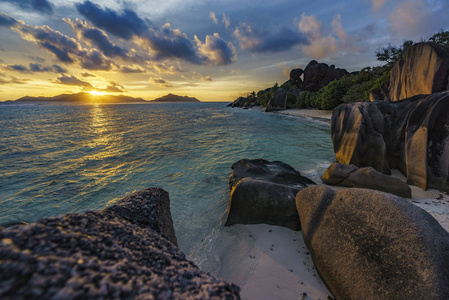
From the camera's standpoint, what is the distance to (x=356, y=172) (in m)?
8.52

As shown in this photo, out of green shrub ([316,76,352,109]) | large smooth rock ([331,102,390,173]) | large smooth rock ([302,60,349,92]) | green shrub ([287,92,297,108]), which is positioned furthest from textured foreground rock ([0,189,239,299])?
large smooth rock ([302,60,349,92])

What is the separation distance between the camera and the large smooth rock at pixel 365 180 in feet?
24.4

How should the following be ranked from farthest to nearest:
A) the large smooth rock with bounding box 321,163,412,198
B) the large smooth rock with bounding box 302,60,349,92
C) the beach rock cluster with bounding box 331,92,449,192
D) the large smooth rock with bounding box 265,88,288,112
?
1. the large smooth rock with bounding box 302,60,349,92
2. the large smooth rock with bounding box 265,88,288,112
3. the beach rock cluster with bounding box 331,92,449,192
4. the large smooth rock with bounding box 321,163,412,198

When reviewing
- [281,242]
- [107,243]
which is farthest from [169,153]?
[107,243]

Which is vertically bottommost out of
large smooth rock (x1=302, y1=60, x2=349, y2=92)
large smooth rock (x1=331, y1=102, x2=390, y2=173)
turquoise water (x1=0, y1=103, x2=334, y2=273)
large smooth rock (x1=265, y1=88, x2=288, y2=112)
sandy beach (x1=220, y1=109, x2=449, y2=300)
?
turquoise water (x1=0, y1=103, x2=334, y2=273)

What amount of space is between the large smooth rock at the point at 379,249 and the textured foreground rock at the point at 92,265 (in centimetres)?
331

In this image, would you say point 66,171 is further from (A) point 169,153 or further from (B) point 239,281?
(B) point 239,281

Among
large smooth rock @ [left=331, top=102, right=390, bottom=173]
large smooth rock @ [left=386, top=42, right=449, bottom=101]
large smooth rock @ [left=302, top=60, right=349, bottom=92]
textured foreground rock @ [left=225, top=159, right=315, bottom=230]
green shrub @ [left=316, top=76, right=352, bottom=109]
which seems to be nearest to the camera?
textured foreground rock @ [left=225, top=159, right=315, bottom=230]

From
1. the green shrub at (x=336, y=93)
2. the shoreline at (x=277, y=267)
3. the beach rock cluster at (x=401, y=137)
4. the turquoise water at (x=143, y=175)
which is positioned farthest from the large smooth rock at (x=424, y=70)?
the green shrub at (x=336, y=93)

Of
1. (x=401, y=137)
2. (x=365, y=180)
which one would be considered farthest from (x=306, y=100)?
(x=365, y=180)

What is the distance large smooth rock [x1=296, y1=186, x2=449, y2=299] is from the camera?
3127 mm

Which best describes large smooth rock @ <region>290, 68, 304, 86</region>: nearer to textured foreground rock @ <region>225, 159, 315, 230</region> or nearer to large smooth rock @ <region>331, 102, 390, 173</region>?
large smooth rock @ <region>331, 102, 390, 173</region>

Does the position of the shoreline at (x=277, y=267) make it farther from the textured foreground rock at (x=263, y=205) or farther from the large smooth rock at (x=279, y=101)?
the large smooth rock at (x=279, y=101)

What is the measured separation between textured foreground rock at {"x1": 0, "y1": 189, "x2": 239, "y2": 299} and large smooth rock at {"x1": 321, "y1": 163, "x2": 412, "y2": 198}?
28.5 feet
